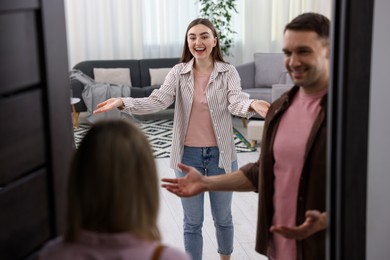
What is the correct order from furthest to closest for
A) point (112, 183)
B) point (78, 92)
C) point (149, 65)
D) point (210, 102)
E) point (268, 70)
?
A: 1. point (149, 65)
2. point (268, 70)
3. point (78, 92)
4. point (210, 102)
5. point (112, 183)

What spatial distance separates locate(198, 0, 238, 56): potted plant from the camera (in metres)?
6.18

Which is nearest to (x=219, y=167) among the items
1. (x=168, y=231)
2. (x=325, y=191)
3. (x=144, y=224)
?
(x=168, y=231)

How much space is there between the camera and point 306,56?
1261 mm

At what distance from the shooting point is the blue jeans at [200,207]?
2.38 meters

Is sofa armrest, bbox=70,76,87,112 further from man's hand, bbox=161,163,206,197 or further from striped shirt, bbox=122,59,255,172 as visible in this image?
man's hand, bbox=161,163,206,197

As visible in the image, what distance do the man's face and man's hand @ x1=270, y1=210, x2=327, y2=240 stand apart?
0.28 meters

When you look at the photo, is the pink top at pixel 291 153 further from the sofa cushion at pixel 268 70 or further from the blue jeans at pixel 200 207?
the sofa cushion at pixel 268 70

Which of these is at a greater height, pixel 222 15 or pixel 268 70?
pixel 222 15

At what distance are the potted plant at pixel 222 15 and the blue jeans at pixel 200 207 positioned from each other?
3.78 meters

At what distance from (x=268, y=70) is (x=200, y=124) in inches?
143

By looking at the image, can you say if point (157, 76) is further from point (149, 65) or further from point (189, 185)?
point (189, 185)

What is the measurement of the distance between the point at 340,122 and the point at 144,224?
439mm

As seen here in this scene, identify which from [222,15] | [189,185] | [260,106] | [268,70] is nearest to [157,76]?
[222,15]

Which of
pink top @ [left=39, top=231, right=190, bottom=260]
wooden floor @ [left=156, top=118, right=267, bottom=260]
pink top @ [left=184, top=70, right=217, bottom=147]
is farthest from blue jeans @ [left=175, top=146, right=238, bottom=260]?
pink top @ [left=39, top=231, right=190, bottom=260]
